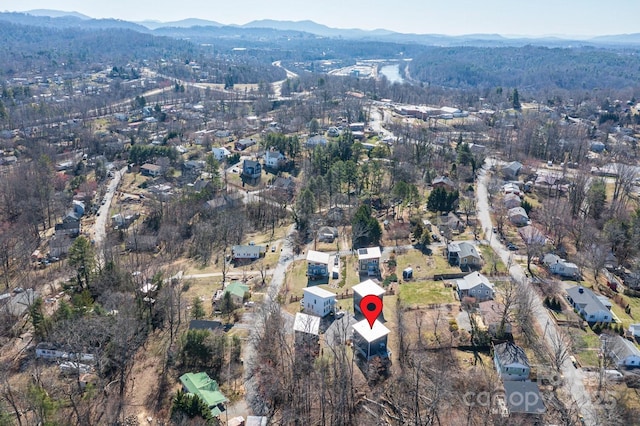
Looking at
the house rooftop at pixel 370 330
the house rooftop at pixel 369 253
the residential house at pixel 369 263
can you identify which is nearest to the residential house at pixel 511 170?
the house rooftop at pixel 369 253

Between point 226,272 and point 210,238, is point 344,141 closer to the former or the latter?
point 210,238

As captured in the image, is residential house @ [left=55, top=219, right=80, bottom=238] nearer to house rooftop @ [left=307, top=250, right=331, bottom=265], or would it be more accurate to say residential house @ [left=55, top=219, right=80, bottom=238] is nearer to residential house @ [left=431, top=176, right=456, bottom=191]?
house rooftop @ [left=307, top=250, right=331, bottom=265]

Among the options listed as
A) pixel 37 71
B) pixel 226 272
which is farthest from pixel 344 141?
pixel 37 71

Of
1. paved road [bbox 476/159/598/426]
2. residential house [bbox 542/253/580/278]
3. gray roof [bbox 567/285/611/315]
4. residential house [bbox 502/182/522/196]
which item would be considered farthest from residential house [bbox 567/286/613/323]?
residential house [bbox 502/182/522/196]

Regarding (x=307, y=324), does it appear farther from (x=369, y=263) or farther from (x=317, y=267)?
(x=369, y=263)

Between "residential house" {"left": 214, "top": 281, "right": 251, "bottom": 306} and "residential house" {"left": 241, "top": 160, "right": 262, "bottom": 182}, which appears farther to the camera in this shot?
"residential house" {"left": 241, "top": 160, "right": 262, "bottom": 182}

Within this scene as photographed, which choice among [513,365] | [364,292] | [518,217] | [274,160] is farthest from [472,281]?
[274,160]
